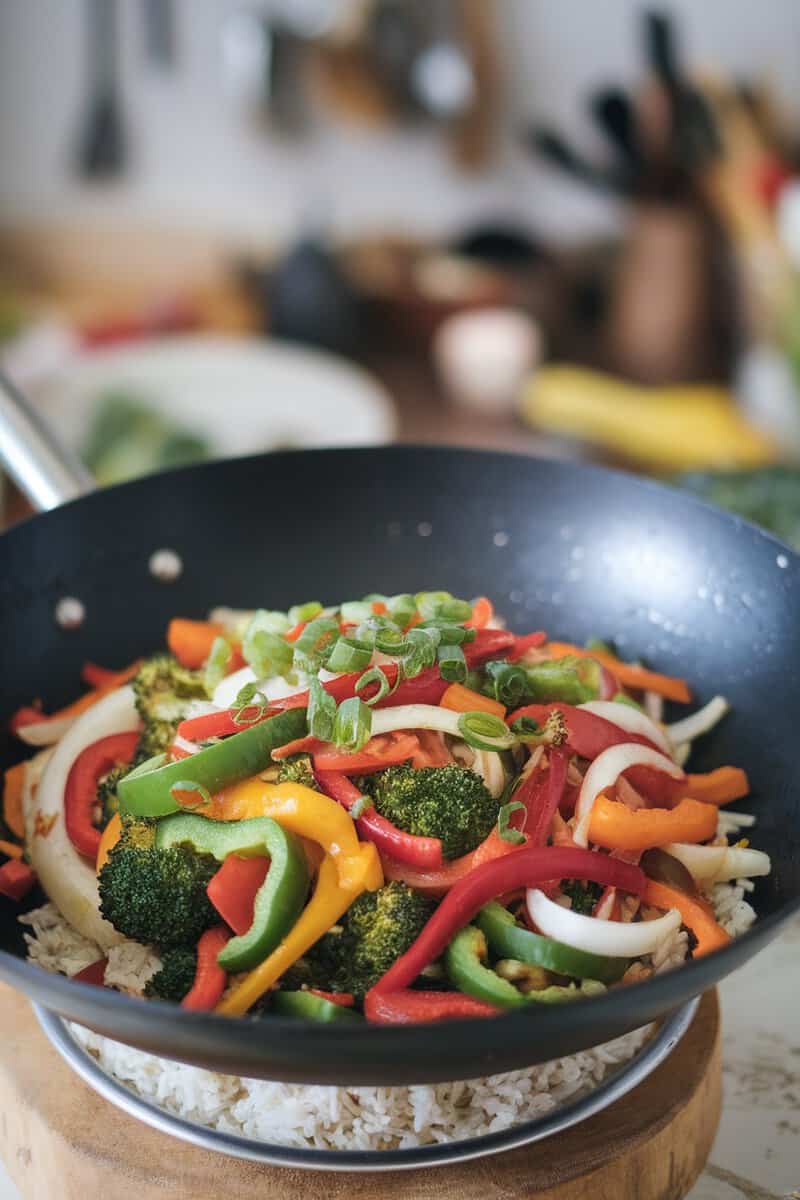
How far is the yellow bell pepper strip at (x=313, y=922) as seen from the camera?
1.07 metres

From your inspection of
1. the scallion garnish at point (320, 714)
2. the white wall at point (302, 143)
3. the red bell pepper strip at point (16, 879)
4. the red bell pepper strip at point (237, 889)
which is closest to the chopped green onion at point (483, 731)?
the scallion garnish at point (320, 714)

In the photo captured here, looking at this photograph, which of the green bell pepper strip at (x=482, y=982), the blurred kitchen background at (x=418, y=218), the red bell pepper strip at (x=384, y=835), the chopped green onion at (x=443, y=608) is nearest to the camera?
the green bell pepper strip at (x=482, y=982)

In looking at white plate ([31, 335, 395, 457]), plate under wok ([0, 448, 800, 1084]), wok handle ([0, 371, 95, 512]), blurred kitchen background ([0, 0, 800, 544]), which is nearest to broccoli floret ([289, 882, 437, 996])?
plate under wok ([0, 448, 800, 1084])

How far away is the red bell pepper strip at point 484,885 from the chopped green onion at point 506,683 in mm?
200

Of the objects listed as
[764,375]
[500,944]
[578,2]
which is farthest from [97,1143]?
[578,2]

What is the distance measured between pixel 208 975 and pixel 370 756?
26 cm

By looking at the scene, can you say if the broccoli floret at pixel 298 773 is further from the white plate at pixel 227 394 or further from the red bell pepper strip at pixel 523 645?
the white plate at pixel 227 394

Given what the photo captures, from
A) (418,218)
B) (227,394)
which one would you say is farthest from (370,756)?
(418,218)

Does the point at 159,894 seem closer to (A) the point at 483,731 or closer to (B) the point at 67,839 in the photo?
(B) the point at 67,839

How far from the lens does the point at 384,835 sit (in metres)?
1.15

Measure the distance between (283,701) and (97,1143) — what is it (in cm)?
46

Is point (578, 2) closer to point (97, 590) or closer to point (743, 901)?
point (97, 590)

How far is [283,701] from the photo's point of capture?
4.08 feet

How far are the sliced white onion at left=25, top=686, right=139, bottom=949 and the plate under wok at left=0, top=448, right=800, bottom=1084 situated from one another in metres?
0.06
